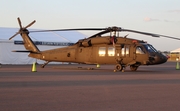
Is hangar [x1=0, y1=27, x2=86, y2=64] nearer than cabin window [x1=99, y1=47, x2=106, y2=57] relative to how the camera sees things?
No

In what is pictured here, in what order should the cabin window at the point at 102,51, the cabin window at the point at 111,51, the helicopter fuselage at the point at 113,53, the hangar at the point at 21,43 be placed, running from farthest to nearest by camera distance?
the hangar at the point at 21,43 < the cabin window at the point at 102,51 < the cabin window at the point at 111,51 < the helicopter fuselage at the point at 113,53

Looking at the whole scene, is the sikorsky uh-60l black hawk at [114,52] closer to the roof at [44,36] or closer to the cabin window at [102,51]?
the cabin window at [102,51]

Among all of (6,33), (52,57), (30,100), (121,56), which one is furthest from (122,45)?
(6,33)

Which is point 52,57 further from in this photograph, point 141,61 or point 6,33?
point 6,33

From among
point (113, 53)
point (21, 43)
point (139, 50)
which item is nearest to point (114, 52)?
point (113, 53)

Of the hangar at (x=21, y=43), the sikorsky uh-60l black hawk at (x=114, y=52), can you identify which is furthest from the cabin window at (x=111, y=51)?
the hangar at (x=21, y=43)

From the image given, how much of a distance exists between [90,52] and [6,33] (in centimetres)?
1955

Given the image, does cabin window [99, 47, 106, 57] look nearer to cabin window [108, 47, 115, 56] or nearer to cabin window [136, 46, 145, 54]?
cabin window [108, 47, 115, 56]

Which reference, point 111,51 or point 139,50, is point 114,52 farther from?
point 139,50

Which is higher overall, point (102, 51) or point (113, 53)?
point (102, 51)

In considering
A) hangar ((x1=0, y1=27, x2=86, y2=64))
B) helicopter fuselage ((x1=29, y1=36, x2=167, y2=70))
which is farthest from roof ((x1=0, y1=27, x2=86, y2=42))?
helicopter fuselage ((x1=29, y1=36, x2=167, y2=70))

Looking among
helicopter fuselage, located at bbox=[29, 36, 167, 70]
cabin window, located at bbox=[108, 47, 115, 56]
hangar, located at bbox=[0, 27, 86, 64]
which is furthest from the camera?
hangar, located at bbox=[0, 27, 86, 64]

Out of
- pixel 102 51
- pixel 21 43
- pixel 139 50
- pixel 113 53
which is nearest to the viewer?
pixel 139 50

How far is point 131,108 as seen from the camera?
28.2ft
